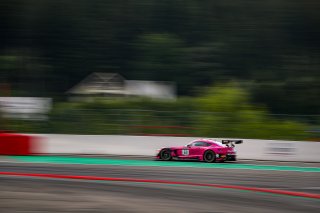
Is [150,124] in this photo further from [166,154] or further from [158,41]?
[158,41]

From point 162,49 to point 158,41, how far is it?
1258 mm

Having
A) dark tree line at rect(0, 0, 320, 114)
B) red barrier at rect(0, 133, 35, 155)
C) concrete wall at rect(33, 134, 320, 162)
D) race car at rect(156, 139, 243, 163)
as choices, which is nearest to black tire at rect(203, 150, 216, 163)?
race car at rect(156, 139, 243, 163)

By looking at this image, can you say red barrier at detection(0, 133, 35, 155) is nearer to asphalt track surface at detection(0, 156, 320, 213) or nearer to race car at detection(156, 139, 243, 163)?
asphalt track surface at detection(0, 156, 320, 213)

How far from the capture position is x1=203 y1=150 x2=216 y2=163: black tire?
737 inches

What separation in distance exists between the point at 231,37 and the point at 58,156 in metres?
37.4

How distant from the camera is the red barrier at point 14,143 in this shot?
20094mm

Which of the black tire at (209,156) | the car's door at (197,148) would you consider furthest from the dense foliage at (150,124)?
the black tire at (209,156)

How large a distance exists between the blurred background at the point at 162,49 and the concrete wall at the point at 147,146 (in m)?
22.8

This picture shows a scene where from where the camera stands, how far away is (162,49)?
53062 millimetres

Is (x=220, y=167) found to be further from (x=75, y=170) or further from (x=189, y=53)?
(x=189, y=53)

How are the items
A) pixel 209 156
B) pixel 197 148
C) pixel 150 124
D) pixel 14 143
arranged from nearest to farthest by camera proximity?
pixel 209 156, pixel 197 148, pixel 14 143, pixel 150 124

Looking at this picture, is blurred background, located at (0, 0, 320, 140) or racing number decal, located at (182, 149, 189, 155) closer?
racing number decal, located at (182, 149, 189, 155)

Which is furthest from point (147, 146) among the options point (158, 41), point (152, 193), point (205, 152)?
point (158, 41)

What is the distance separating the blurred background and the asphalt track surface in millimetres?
30414
